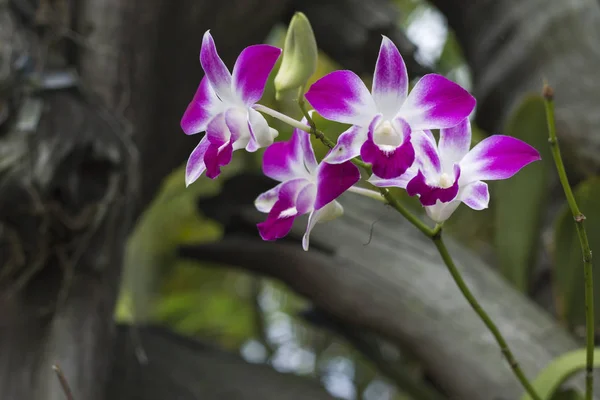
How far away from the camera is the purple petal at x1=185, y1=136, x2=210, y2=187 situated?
314 millimetres

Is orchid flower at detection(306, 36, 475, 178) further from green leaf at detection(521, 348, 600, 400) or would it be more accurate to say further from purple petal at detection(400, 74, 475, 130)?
green leaf at detection(521, 348, 600, 400)

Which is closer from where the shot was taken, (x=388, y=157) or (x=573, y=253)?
(x=388, y=157)

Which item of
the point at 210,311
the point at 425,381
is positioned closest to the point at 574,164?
the point at 425,381

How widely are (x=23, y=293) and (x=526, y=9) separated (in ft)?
2.51

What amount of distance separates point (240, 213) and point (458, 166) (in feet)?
2.26

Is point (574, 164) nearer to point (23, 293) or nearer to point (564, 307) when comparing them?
point (564, 307)

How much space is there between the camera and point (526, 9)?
94 cm

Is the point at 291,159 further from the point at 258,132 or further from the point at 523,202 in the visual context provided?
the point at 523,202

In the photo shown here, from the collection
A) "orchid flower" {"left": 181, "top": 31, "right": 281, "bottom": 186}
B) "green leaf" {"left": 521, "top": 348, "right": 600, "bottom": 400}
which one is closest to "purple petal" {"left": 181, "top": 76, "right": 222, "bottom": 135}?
"orchid flower" {"left": 181, "top": 31, "right": 281, "bottom": 186}

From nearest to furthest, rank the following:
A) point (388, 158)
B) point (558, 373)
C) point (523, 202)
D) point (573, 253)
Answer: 1. point (388, 158)
2. point (558, 373)
3. point (573, 253)
4. point (523, 202)

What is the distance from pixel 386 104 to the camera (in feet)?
0.92

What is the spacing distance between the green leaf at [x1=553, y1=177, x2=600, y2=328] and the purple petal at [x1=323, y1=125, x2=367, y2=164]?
16.3 inches

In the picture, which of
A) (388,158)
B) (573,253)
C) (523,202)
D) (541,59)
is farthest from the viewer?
(541,59)

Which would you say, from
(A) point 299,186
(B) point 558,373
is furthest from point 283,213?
(B) point 558,373
